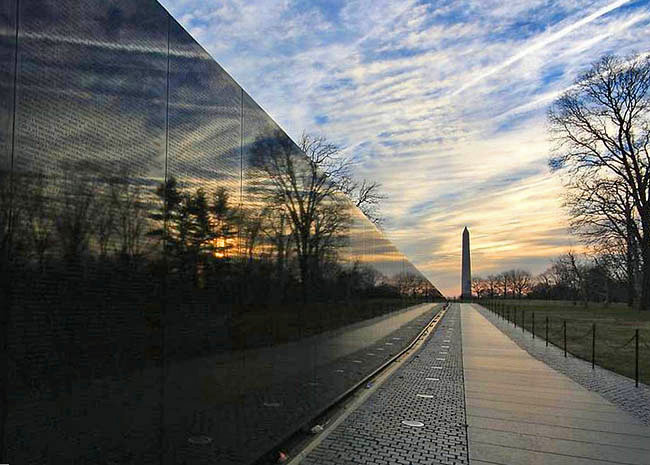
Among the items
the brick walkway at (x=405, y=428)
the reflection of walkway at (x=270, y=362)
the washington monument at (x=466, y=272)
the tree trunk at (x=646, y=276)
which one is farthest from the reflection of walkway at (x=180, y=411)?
the washington monument at (x=466, y=272)

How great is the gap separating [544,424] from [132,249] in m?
5.75

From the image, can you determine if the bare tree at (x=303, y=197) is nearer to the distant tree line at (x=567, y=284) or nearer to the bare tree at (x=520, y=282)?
the distant tree line at (x=567, y=284)

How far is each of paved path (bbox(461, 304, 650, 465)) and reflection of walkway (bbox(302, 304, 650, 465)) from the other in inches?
0.4

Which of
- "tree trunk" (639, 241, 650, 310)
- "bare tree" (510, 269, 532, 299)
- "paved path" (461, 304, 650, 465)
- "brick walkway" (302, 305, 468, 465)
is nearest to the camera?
"brick walkway" (302, 305, 468, 465)

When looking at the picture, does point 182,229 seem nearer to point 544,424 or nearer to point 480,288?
point 544,424

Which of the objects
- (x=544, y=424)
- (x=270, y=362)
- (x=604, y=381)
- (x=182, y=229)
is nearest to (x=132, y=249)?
(x=182, y=229)

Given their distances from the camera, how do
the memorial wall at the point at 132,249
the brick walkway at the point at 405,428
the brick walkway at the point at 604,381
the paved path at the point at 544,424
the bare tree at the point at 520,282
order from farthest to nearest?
the bare tree at the point at 520,282, the brick walkway at the point at 604,381, the paved path at the point at 544,424, the brick walkway at the point at 405,428, the memorial wall at the point at 132,249

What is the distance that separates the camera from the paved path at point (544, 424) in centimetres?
557

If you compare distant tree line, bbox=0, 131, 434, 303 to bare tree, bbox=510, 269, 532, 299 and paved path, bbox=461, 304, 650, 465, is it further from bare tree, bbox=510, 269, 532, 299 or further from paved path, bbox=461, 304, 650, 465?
bare tree, bbox=510, 269, 532, 299

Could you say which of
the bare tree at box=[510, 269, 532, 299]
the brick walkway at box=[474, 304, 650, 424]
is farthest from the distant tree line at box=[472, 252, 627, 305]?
the brick walkway at box=[474, 304, 650, 424]

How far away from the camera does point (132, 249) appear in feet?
11.7

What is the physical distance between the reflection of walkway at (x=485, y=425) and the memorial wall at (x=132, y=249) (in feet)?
3.29

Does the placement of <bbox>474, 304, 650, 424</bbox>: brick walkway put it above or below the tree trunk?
below

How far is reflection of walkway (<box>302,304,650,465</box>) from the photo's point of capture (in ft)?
18.1
